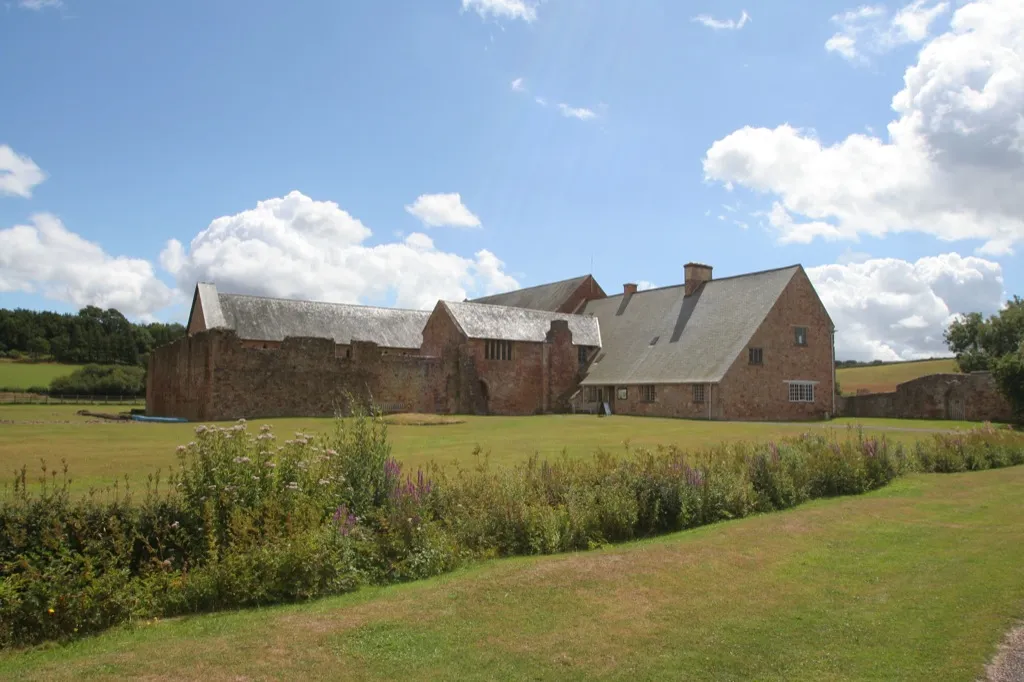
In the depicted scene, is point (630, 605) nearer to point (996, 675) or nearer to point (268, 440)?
point (996, 675)

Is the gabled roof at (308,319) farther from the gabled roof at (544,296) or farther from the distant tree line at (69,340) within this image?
the distant tree line at (69,340)

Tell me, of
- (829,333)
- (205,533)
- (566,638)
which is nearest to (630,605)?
(566,638)

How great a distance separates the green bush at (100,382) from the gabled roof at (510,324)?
44780 millimetres

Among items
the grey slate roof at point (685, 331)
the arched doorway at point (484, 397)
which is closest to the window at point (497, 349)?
the arched doorway at point (484, 397)

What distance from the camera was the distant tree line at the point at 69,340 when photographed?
96.1 m

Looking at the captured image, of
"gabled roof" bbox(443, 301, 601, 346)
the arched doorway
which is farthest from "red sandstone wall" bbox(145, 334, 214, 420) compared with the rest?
the arched doorway

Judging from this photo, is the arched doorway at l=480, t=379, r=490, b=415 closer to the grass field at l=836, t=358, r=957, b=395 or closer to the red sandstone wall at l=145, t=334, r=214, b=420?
the red sandstone wall at l=145, t=334, r=214, b=420

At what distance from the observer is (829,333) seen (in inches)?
1745

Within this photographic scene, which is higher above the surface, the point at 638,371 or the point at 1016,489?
the point at 638,371

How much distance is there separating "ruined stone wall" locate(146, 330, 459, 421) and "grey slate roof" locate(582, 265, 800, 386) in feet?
36.4

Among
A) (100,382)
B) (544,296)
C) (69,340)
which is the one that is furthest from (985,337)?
(69,340)

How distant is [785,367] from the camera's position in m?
42.0

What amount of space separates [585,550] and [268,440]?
4834 mm

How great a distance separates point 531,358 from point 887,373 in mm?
37941
